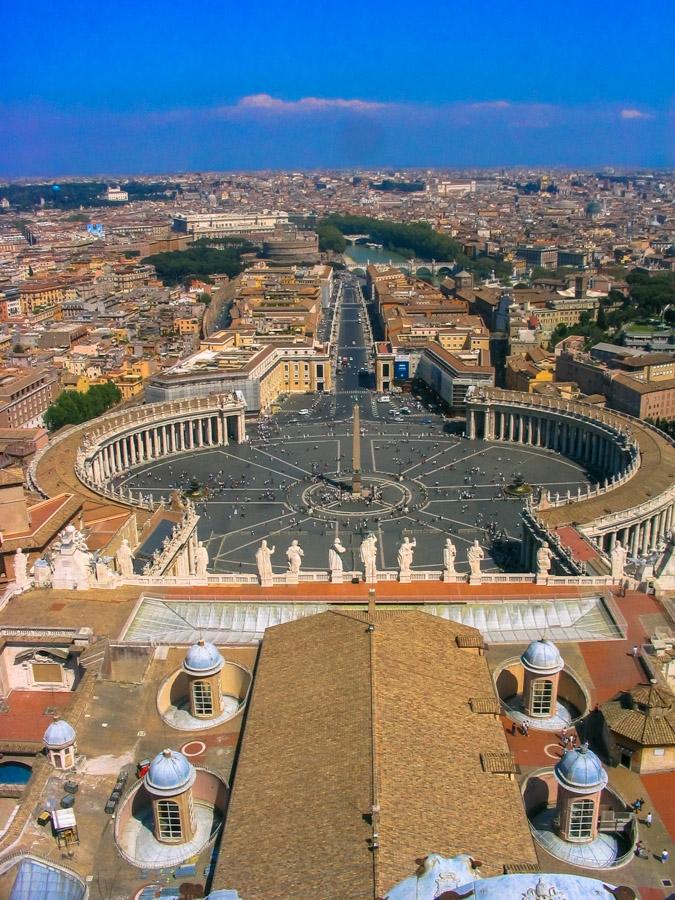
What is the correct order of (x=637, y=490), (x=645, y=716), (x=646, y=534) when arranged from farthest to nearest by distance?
(x=637, y=490), (x=646, y=534), (x=645, y=716)

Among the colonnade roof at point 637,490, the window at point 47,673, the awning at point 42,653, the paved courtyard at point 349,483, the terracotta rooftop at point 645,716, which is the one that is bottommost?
the paved courtyard at point 349,483

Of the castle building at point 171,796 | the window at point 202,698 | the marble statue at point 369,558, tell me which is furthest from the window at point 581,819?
the marble statue at point 369,558

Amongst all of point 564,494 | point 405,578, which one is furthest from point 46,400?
point 405,578

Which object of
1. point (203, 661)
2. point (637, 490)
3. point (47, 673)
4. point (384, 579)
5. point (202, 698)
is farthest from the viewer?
point (637, 490)

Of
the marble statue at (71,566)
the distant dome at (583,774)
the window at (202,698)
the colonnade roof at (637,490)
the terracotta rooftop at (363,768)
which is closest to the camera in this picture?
the terracotta rooftop at (363,768)

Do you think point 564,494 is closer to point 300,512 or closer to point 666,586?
point 300,512

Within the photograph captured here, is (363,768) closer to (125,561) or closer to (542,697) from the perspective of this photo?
(542,697)

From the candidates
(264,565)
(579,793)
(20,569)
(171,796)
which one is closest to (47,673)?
(20,569)

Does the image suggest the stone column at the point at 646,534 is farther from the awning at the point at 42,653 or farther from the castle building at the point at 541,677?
the awning at the point at 42,653
